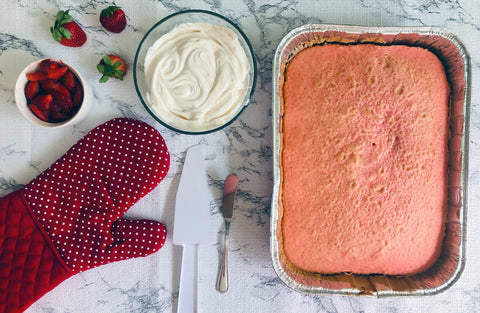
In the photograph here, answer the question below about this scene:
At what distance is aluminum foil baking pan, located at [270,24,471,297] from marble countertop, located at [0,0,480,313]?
154mm

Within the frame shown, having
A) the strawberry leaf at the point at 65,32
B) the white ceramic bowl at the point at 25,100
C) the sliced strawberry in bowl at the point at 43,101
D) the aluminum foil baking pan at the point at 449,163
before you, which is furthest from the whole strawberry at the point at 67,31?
the aluminum foil baking pan at the point at 449,163

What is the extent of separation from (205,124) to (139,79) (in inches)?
11.3

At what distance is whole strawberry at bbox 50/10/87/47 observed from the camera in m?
1.13

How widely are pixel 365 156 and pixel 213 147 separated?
0.54 metres

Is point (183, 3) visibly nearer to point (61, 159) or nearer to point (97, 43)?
point (97, 43)

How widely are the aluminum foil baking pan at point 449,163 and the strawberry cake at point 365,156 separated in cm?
3

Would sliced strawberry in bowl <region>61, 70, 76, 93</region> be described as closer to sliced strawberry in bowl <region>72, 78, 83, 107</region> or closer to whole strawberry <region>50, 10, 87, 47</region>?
sliced strawberry in bowl <region>72, 78, 83, 107</region>

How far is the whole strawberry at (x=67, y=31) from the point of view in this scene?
3.72 feet

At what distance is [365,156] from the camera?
105 cm

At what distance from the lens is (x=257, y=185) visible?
49.1 inches

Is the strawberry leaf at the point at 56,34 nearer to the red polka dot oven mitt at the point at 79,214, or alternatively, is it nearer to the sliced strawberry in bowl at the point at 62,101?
the sliced strawberry in bowl at the point at 62,101

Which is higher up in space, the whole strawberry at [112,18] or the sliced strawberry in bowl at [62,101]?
the whole strawberry at [112,18]

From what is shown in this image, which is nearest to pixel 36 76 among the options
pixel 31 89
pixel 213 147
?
pixel 31 89

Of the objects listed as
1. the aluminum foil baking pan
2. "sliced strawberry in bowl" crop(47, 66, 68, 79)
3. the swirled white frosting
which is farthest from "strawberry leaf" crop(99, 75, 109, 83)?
the aluminum foil baking pan
